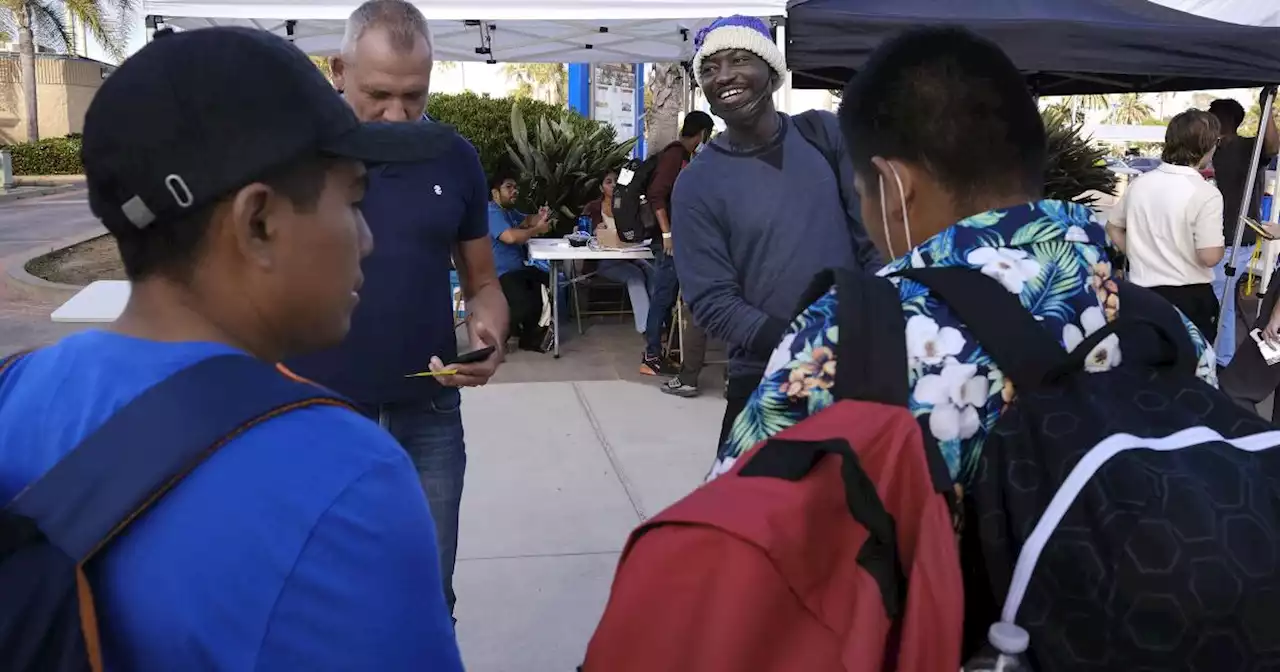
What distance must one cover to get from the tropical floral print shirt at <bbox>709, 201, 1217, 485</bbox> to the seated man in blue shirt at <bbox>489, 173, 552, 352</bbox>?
21.1 ft

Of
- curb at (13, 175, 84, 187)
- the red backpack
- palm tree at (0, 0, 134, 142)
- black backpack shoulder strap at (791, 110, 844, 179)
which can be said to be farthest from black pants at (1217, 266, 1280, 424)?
palm tree at (0, 0, 134, 142)

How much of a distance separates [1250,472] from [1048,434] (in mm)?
200

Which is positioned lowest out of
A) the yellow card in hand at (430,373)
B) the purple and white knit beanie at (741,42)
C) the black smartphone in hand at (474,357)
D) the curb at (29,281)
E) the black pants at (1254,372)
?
the curb at (29,281)

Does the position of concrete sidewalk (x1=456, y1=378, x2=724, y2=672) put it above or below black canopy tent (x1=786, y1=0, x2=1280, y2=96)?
below

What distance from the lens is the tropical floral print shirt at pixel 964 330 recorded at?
117 cm

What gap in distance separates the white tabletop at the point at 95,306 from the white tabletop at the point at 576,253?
414 centimetres

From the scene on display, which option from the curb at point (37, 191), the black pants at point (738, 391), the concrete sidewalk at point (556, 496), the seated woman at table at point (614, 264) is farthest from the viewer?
the curb at point (37, 191)

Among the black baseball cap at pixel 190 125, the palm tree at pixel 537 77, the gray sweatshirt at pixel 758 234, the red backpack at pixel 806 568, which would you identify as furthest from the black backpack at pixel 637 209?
the palm tree at pixel 537 77

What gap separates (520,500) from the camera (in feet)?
15.8

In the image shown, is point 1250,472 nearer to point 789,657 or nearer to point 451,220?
point 789,657

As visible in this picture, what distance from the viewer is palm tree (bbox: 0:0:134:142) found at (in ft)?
103

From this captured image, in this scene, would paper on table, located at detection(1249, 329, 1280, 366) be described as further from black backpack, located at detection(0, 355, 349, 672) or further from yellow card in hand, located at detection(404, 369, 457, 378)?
black backpack, located at detection(0, 355, 349, 672)

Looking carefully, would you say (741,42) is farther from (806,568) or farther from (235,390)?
(235,390)

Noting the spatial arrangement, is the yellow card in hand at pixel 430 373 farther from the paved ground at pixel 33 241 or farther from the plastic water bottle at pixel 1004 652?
the plastic water bottle at pixel 1004 652
